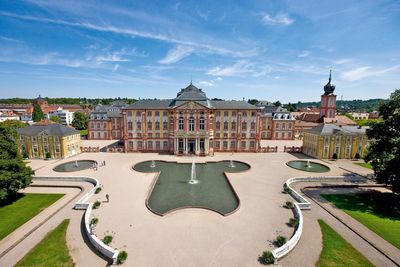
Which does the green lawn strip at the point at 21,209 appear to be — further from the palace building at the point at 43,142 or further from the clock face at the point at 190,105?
the clock face at the point at 190,105

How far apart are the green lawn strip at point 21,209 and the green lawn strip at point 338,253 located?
26.3m

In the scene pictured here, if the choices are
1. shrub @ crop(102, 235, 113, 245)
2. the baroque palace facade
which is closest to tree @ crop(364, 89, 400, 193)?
A: the baroque palace facade

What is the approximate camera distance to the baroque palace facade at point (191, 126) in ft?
152

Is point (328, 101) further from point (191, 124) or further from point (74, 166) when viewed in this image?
point (74, 166)

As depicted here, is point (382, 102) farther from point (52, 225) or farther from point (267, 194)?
point (52, 225)

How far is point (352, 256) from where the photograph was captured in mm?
15664

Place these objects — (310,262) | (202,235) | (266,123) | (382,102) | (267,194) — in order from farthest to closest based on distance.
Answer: (266,123) < (267,194) < (382,102) < (202,235) < (310,262)

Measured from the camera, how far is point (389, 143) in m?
24.1

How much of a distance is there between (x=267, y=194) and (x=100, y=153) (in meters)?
39.0

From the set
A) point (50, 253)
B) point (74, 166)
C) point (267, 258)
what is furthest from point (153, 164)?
point (267, 258)

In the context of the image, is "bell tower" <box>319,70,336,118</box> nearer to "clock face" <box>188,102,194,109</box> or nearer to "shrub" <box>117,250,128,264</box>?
"clock face" <box>188,102,194,109</box>

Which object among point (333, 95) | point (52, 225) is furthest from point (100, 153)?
point (333, 95)

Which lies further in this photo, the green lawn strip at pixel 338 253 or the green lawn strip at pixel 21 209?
the green lawn strip at pixel 21 209

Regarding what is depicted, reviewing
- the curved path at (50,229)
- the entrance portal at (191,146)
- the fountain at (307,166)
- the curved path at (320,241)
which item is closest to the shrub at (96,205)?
the curved path at (50,229)
